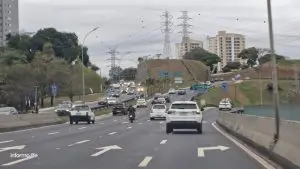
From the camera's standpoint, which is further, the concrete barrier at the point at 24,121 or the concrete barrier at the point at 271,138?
the concrete barrier at the point at 24,121

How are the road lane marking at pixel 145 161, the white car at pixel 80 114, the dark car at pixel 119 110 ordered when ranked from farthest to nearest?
the dark car at pixel 119 110 < the white car at pixel 80 114 < the road lane marking at pixel 145 161

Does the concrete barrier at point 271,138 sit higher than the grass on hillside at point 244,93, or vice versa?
the grass on hillside at point 244,93

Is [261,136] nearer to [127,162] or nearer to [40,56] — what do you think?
[127,162]

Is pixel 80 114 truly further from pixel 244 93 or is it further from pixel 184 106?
pixel 244 93

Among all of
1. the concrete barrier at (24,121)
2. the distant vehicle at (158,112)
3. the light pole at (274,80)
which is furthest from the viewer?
the distant vehicle at (158,112)

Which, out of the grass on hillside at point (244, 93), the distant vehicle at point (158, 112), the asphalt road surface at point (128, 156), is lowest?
the asphalt road surface at point (128, 156)

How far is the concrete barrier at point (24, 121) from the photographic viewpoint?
128ft

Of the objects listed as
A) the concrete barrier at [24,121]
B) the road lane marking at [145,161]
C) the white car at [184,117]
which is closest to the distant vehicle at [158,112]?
the concrete barrier at [24,121]

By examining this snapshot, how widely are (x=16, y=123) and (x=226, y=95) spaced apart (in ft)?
305

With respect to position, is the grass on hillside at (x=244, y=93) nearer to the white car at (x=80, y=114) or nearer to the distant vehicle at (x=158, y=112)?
the distant vehicle at (x=158, y=112)

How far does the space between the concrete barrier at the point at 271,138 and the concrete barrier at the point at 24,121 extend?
16.7 m

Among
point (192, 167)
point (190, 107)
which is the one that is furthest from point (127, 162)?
point (190, 107)

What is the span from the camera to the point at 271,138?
1855 cm

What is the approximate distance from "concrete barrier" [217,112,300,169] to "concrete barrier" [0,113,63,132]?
16.7 m
